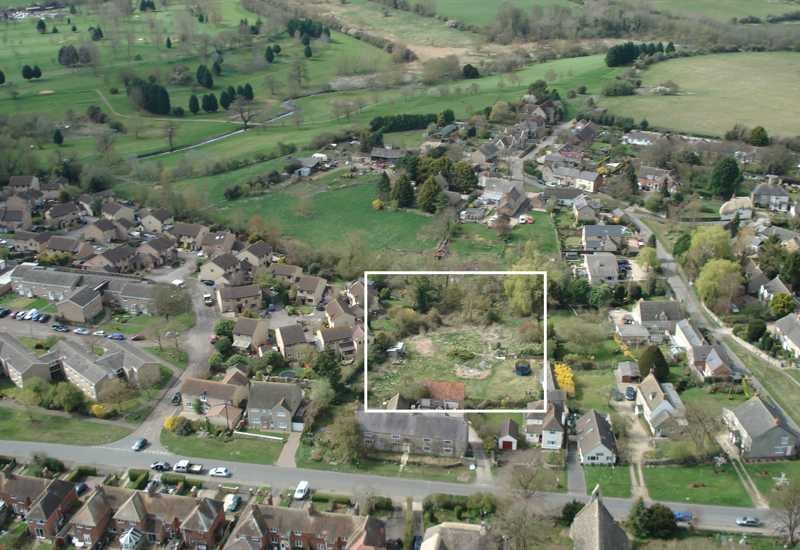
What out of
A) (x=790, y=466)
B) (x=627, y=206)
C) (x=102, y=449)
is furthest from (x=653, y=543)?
(x=627, y=206)

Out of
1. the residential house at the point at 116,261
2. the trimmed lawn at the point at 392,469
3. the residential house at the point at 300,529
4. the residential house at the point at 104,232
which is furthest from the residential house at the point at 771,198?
the residential house at the point at 104,232

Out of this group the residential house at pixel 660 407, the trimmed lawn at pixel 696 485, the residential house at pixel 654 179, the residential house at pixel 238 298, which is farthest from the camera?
the residential house at pixel 654 179

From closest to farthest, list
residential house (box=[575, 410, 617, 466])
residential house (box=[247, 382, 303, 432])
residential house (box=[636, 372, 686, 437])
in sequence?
residential house (box=[575, 410, 617, 466]) → residential house (box=[636, 372, 686, 437]) → residential house (box=[247, 382, 303, 432])

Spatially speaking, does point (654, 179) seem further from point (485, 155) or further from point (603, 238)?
point (485, 155)

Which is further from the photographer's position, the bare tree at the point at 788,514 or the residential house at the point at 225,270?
the residential house at the point at 225,270

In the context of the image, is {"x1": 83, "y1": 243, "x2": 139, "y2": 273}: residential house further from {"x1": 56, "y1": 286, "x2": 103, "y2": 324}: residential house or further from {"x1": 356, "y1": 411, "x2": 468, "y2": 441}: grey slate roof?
{"x1": 356, "y1": 411, "x2": 468, "y2": 441}: grey slate roof

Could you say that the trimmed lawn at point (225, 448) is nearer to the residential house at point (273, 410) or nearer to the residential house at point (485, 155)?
the residential house at point (273, 410)

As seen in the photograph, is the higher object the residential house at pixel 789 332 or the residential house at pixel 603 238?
the residential house at pixel 789 332

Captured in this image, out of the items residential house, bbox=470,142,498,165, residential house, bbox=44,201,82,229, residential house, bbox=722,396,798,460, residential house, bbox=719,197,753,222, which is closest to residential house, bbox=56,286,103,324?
residential house, bbox=44,201,82,229
